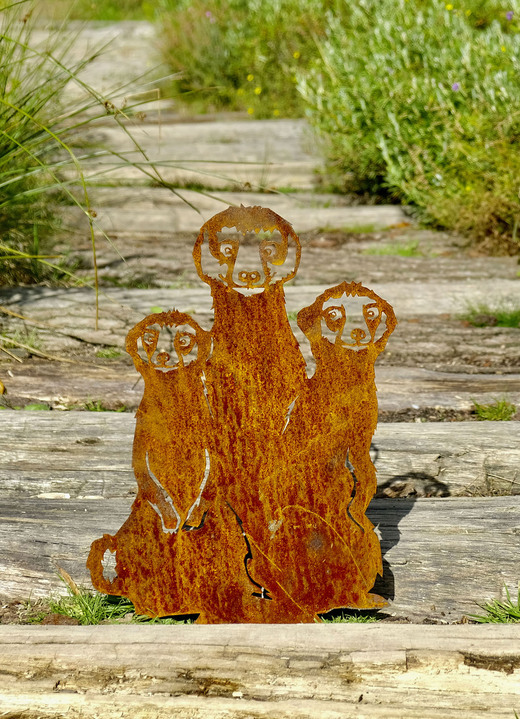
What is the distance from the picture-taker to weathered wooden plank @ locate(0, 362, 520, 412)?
8.64 feet

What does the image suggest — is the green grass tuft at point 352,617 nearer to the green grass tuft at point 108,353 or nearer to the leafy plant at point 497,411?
the leafy plant at point 497,411

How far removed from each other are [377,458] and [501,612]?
2.03ft

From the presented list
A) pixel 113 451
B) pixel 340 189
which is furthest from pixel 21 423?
pixel 340 189

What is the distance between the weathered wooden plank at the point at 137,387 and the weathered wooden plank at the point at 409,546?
2.00 feet

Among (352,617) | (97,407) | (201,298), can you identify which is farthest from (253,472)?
(201,298)

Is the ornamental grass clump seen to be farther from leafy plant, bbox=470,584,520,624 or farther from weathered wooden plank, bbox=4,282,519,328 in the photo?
leafy plant, bbox=470,584,520,624

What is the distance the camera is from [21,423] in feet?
7.94

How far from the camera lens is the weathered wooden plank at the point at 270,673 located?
1.41m

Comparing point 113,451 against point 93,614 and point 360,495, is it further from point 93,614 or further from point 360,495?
point 360,495

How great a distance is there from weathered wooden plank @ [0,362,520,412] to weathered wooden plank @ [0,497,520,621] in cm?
61

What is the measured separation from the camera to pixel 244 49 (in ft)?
22.2

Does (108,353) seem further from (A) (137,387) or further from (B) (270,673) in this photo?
(B) (270,673)

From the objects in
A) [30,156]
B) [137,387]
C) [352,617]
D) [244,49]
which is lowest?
[352,617]

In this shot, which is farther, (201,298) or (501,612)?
(201,298)
